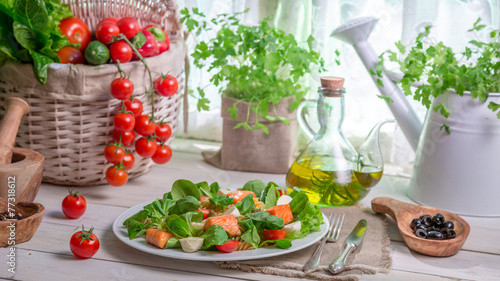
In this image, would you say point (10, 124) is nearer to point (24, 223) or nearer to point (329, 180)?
point (24, 223)

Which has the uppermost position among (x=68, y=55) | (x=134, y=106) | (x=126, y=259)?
(x=68, y=55)

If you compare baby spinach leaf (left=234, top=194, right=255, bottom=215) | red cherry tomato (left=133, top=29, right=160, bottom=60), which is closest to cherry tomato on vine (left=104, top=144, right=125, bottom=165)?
red cherry tomato (left=133, top=29, right=160, bottom=60)

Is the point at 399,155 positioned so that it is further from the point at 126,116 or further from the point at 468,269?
the point at 126,116

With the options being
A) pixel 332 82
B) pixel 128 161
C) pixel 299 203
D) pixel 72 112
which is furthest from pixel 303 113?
pixel 72 112

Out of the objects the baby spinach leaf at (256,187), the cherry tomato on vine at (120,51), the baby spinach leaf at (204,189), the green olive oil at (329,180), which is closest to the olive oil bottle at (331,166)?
the green olive oil at (329,180)

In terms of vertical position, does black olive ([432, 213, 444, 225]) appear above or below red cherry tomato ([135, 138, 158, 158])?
below

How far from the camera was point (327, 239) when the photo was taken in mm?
1037

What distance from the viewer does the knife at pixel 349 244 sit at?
0.92m

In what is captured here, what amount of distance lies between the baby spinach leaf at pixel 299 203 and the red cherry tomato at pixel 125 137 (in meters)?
0.40

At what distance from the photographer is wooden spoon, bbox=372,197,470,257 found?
1011mm

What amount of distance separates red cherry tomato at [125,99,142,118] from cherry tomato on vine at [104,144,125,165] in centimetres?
8

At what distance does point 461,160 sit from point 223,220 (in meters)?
0.56

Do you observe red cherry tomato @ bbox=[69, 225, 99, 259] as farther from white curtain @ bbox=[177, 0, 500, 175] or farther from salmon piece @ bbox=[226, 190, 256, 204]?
white curtain @ bbox=[177, 0, 500, 175]

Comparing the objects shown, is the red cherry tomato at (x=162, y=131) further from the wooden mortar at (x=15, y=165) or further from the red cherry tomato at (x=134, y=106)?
the wooden mortar at (x=15, y=165)
